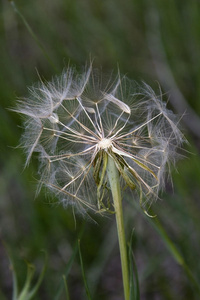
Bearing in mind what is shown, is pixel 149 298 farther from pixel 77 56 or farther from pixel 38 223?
pixel 77 56

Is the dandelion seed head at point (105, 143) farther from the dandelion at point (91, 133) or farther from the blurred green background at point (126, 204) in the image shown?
the blurred green background at point (126, 204)

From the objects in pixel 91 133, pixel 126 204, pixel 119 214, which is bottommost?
pixel 119 214

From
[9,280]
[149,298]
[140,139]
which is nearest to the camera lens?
[140,139]

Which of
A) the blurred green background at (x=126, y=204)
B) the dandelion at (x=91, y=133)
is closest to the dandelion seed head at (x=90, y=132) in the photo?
the dandelion at (x=91, y=133)

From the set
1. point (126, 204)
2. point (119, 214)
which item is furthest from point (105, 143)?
point (126, 204)

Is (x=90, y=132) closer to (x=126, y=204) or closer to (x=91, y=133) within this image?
(x=91, y=133)

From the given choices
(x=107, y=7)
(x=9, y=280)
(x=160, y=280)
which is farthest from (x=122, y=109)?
(x=107, y=7)

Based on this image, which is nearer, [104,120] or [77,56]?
[104,120]
